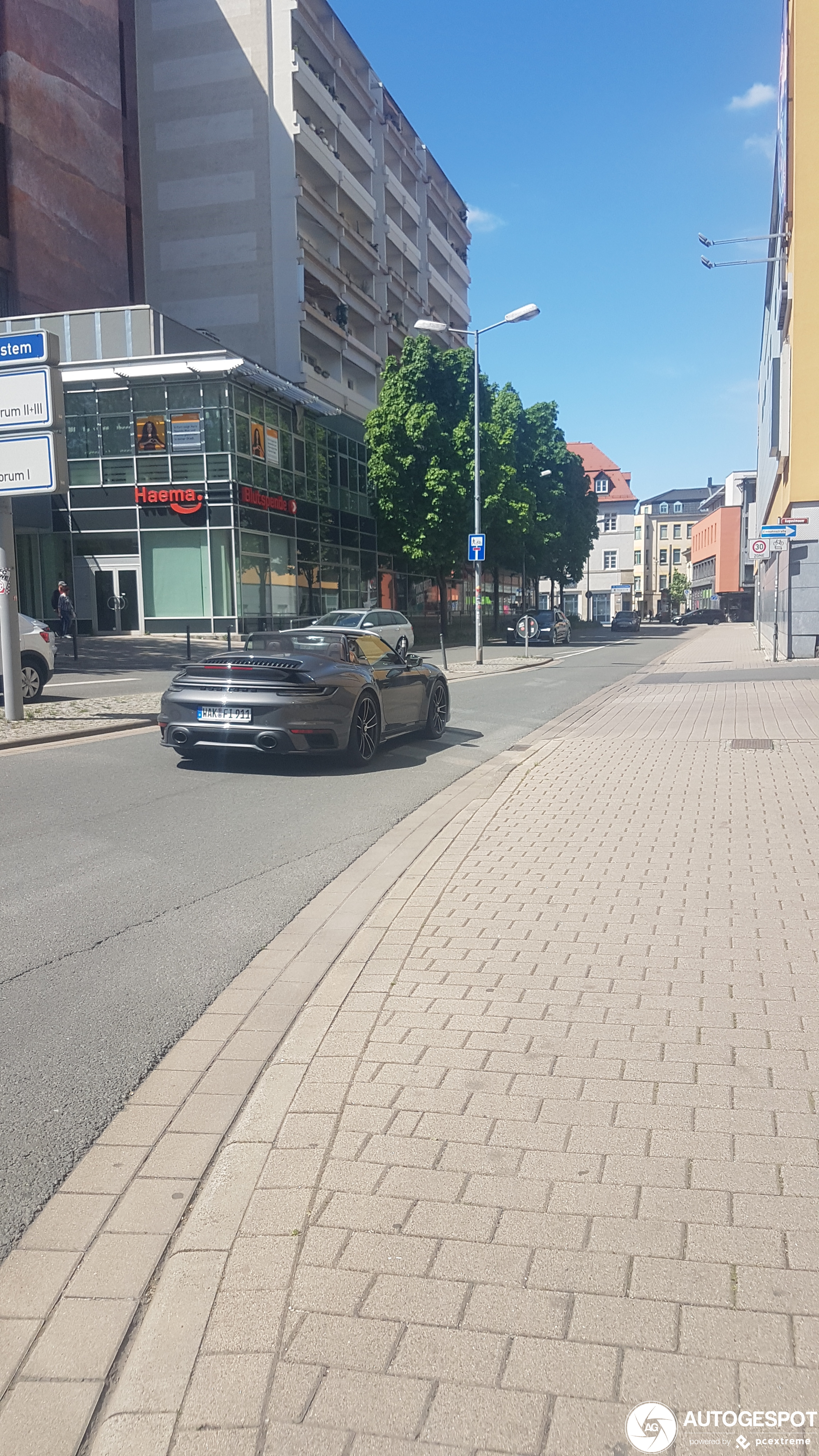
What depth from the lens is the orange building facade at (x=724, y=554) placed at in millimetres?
96500

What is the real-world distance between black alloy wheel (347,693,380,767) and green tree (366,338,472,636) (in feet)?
105

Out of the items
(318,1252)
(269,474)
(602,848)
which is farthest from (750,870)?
(269,474)

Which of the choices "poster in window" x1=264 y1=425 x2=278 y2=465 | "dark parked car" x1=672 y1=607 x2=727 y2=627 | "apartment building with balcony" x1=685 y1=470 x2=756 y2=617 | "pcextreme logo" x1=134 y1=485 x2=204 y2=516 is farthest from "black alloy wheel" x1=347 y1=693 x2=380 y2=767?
"dark parked car" x1=672 y1=607 x2=727 y2=627

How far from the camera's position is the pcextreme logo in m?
33.6

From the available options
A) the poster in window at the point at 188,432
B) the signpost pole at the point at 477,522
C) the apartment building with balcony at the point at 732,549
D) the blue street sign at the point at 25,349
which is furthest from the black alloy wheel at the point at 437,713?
the apartment building with balcony at the point at 732,549

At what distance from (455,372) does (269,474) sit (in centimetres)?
1115

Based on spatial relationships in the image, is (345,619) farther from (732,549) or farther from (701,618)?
(732,549)

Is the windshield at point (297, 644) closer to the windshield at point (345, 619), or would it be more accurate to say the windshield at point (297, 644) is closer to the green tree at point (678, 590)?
the windshield at point (345, 619)

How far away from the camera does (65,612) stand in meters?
32.0

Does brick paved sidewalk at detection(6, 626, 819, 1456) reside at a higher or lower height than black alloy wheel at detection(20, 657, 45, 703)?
lower

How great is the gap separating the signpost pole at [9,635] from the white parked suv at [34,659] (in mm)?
2330

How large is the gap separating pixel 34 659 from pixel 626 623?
204 ft

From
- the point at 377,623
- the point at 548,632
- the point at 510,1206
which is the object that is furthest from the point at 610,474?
the point at 510,1206

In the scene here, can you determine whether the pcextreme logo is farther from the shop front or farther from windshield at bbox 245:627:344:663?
windshield at bbox 245:627:344:663
